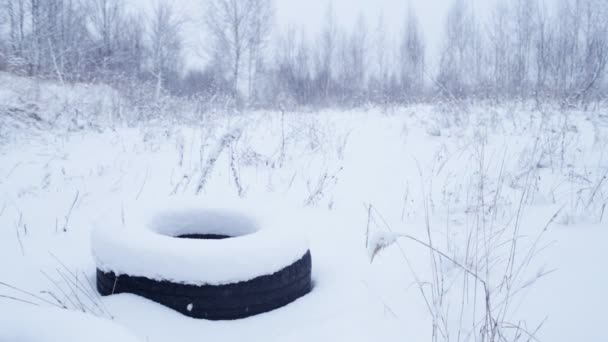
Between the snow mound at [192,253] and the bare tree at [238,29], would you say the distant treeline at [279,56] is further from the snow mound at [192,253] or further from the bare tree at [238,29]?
the snow mound at [192,253]

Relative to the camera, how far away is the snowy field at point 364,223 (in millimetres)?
1331

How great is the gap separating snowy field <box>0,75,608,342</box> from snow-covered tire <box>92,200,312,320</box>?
0.19 feet

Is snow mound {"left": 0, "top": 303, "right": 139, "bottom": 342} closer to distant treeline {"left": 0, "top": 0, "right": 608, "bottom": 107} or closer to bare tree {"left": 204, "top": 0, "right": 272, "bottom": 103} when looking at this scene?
distant treeline {"left": 0, "top": 0, "right": 608, "bottom": 107}

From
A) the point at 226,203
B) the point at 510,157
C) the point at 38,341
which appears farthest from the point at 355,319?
the point at 510,157

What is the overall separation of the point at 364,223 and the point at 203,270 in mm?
1455

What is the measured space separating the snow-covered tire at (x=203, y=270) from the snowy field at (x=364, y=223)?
0.19 ft

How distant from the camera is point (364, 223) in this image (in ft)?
8.25

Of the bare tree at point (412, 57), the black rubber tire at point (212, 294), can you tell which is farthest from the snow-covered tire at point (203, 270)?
the bare tree at point (412, 57)

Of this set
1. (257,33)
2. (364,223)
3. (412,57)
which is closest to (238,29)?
(257,33)

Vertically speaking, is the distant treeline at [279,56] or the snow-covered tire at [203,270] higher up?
the distant treeline at [279,56]

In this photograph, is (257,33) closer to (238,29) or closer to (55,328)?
(238,29)

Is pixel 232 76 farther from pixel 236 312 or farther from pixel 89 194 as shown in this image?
pixel 236 312

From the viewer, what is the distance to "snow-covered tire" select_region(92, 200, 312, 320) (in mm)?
1326

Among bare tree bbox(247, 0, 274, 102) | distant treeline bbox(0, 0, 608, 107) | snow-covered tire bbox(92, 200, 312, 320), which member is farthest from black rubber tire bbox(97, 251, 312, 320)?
bare tree bbox(247, 0, 274, 102)
